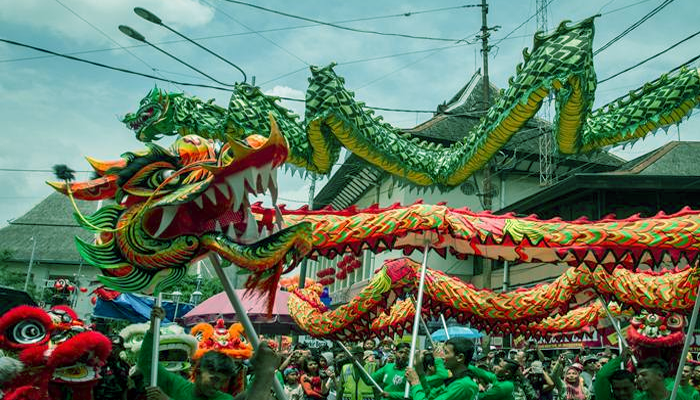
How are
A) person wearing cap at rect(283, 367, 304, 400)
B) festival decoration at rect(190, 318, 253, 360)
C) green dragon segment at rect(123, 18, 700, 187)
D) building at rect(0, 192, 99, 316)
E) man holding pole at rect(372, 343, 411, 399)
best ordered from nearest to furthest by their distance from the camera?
green dragon segment at rect(123, 18, 700, 187), festival decoration at rect(190, 318, 253, 360), man holding pole at rect(372, 343, 411, 399), person wearing cap at rect(283, 367, 304, 400), building at rect(0, 192, 99, 316)

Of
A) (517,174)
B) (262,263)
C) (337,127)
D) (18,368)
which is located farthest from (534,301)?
(517,174)

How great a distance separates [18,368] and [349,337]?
4493 millimetres

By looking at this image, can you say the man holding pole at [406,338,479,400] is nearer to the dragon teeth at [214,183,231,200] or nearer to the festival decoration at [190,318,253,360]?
the dragon teeth at [214,183,231,200]

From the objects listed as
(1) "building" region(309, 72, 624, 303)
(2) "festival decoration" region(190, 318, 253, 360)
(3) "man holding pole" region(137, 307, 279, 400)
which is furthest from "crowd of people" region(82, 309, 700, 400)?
(1) "building" region(309, 72, 624, 303)

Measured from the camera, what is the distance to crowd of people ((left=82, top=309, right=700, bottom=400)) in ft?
11.0

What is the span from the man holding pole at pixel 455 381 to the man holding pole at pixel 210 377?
1535 millimetres

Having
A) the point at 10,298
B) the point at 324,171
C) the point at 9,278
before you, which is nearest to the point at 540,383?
the point at 324,171

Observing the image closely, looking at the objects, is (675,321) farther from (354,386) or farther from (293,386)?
(293,386)

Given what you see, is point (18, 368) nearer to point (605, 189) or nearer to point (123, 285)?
point (123, 285)

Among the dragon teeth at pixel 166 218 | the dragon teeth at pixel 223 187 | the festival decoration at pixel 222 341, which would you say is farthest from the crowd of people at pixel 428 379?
the dragon teeth at pixel 223 187

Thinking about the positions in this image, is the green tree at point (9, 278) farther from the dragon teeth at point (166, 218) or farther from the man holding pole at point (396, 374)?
the dragon teeth at point (166, 218)

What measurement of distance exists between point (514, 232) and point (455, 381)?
1664mm

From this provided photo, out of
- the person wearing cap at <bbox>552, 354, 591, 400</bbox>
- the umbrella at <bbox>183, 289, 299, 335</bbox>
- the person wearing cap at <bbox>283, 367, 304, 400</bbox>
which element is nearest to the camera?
the person wearing cap at <bbox>552, 354, 591, 400</bbox>

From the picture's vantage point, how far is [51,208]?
132ft
